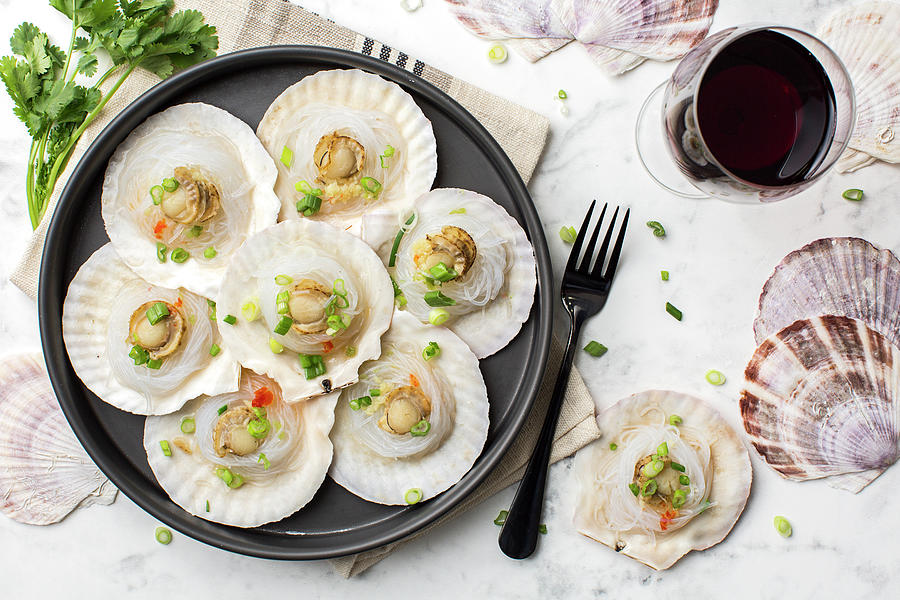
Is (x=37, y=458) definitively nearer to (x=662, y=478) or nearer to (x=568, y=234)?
(x=568, y=234)

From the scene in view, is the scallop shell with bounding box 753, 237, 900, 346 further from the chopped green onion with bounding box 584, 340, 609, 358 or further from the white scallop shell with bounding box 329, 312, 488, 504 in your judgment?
the white scallop shell with bounding box 329, 312, 488, 504

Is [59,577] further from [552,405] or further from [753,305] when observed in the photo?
[753,305]

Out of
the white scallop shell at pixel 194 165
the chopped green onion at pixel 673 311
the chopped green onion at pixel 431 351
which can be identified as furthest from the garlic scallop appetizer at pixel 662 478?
the white scallop shell at pixel 194 165

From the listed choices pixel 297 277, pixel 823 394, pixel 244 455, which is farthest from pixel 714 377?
pixel 244 455

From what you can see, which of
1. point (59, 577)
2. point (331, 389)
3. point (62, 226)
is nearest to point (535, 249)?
point (331, 389)

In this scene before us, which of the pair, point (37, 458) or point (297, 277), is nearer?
point (297, 277)

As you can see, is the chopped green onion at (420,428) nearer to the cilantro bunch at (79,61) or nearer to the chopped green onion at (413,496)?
the chopped green onion at (413,496)

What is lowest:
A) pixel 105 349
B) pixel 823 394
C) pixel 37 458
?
pixel 37 458
